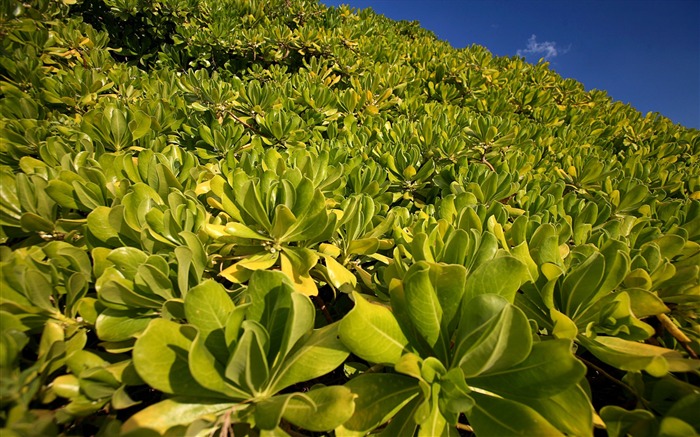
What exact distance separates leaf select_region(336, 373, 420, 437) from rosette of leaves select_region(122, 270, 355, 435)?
5.0 inches

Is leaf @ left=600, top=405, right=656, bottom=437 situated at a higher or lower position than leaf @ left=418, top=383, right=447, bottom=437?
higher

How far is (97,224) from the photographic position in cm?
111

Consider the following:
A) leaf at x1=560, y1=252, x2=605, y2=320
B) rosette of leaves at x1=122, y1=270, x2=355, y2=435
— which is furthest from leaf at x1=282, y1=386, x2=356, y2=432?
leaf at x1=560, y1=252, x2=605, y2=320

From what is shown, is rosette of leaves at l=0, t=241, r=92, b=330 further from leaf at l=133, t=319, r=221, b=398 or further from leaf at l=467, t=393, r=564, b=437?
leaf at l=467, t=393, r=564, b=437

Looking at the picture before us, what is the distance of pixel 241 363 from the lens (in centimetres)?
73

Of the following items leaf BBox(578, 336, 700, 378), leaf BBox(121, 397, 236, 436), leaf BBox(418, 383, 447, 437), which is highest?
leaf BBox(578, 336, 700, 378)

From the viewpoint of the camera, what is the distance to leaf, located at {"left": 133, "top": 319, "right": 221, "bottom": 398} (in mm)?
712

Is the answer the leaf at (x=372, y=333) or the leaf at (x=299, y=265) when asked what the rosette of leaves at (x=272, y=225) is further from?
the leaf at (x=372, y=333)

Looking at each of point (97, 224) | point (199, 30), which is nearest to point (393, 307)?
point (97, 224)

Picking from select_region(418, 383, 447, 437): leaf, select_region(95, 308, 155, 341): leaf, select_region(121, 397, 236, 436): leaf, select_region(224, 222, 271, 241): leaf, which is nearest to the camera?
select_region(121, 397, 236, 436): leaf

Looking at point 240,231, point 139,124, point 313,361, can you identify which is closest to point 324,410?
point 313,361

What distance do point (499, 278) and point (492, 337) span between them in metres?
0.18

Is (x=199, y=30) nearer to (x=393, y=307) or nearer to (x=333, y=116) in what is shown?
(x=333, y=116)

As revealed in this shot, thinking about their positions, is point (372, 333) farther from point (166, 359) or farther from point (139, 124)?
point (139, 124)
